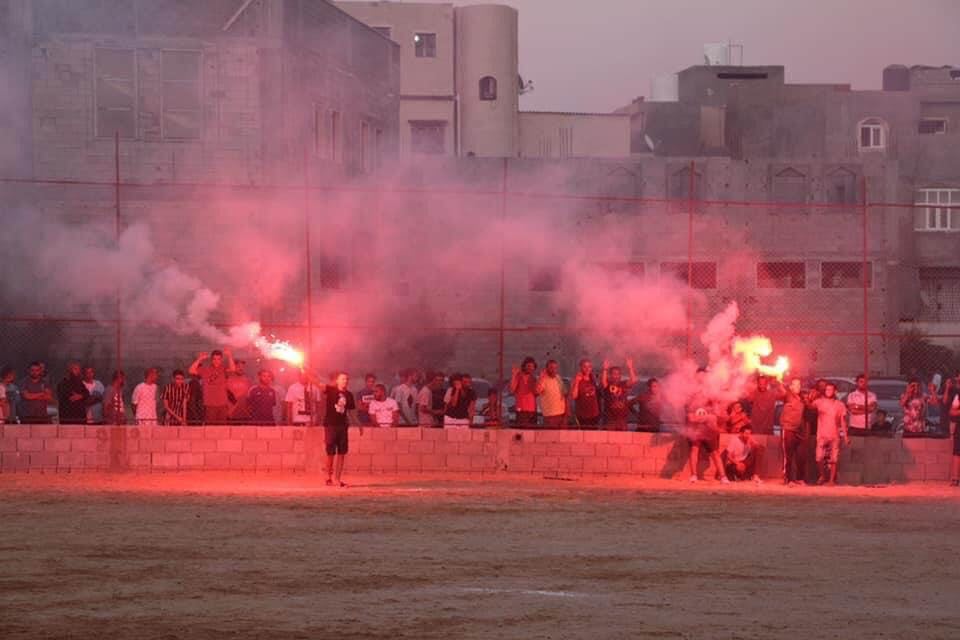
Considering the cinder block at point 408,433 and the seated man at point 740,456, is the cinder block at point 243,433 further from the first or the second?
the seated man at point 740,456

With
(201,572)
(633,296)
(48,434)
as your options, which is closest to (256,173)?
(633,296)

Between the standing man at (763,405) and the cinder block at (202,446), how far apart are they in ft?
25.9

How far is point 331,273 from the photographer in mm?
34000

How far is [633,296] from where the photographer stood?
30250 millimetres

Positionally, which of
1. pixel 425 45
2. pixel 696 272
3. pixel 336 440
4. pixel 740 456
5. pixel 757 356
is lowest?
pixel 740 456

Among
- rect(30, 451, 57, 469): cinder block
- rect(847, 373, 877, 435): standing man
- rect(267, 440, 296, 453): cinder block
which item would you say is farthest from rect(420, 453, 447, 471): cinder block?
rect(847, 373, 877, 435): standing man

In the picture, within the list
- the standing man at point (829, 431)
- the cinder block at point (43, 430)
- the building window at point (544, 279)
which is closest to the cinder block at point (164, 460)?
the cinder block at point (43, 430)

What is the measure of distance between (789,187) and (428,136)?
21.9m

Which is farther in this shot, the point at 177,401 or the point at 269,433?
the point at 177,401

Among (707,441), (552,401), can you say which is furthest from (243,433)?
(707,441)

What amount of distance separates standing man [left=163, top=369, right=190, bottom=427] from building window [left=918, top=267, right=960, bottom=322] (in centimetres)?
4150

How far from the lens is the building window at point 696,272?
112ft

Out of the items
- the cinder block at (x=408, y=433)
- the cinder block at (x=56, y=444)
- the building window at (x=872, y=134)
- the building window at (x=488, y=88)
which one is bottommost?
the cinder block at (x=56, y=444)

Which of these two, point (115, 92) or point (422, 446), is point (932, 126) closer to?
point (115, 92)
